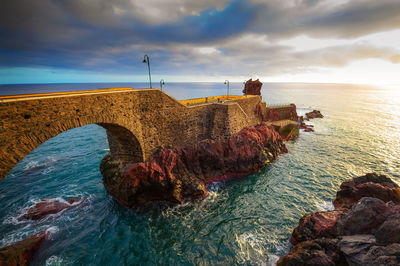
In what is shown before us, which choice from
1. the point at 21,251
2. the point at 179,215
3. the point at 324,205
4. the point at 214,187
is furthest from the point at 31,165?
the point at 324,205

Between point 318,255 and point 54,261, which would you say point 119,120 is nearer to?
point 54,261

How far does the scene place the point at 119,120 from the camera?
14062mm

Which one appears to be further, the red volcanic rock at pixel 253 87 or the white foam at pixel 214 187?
the red volcanic rock at pixel 253 87

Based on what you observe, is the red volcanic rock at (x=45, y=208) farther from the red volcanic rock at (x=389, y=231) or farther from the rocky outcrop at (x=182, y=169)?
the red volcanic rock at (x=389, y=231)

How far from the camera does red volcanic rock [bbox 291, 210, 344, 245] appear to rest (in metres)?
12.1

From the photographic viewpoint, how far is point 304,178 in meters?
22.3

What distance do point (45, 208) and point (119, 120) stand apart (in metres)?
12.2

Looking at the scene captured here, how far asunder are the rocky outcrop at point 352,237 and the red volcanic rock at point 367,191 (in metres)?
3.05

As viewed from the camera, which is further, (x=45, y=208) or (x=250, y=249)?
(x=45, y=208)

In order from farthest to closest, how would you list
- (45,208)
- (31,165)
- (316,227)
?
(31,165) → (45,208) → (316,227)

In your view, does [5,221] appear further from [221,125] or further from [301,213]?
[301,213]

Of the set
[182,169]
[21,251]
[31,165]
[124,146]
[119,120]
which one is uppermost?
[119,120]

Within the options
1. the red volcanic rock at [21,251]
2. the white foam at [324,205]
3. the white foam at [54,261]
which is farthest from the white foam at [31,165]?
the white foam at [324,205]

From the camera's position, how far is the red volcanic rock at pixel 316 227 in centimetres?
1208
